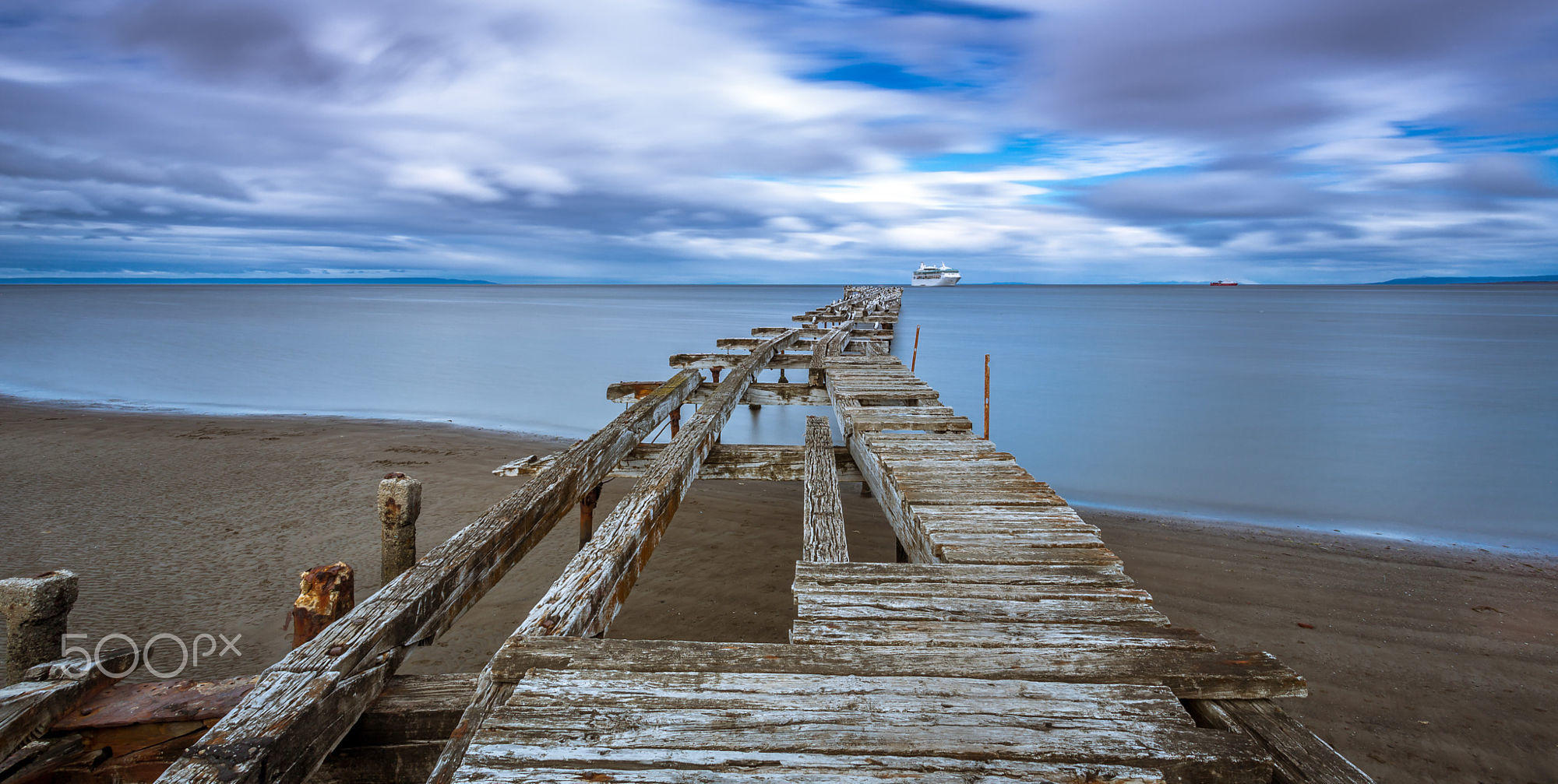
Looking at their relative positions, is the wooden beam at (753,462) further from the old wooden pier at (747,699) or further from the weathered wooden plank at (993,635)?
the weathered wooden plank at (993,635)

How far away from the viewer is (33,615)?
2.28 metres

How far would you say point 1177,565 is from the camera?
21.4 feet

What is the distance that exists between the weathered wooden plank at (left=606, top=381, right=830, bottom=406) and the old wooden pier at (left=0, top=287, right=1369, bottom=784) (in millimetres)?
5189

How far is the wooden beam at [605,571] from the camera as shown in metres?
1.91

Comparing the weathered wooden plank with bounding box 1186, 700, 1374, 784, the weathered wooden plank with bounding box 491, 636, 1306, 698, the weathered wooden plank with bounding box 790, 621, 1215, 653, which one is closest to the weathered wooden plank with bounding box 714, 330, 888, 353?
the weathered wooden plank with bounding box 790, 621, 1215, 653

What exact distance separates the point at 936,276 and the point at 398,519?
157 metres

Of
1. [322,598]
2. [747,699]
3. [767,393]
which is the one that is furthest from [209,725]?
[767,393]

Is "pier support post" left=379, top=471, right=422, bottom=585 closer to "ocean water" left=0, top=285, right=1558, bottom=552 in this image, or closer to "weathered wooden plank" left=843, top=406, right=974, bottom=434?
"weathered wooden plank" left=843, top=406, right=974, bottom=434

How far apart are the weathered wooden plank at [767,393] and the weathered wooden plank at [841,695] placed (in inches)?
237

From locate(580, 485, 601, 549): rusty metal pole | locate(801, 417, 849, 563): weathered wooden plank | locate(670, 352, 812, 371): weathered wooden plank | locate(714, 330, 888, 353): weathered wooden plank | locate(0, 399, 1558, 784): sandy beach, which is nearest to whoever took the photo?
locate(801, 417, 849, 563): weathered wooden plank

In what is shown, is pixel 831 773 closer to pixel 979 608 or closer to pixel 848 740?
pixel 848 740

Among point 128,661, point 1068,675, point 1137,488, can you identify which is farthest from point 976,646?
point 1137,488

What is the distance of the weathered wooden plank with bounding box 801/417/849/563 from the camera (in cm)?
365

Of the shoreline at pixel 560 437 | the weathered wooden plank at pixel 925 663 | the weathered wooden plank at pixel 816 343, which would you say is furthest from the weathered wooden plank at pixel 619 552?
the shoreline at pixel 560 437
